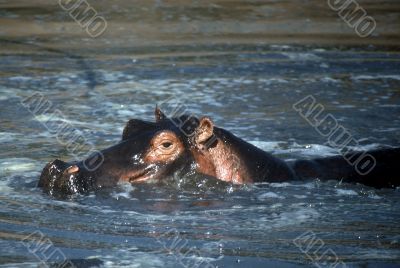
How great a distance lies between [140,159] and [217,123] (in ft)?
9.16

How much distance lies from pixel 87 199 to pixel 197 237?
98 cm

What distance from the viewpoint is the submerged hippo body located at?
6449 mm

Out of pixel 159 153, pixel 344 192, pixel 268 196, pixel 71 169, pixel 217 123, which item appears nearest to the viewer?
pixel 71 169

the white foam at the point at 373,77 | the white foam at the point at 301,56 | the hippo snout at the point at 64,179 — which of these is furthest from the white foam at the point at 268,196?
the white foam at the point at 301,56

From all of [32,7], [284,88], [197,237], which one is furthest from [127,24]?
[197,237]

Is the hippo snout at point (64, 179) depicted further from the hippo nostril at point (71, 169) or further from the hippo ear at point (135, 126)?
the hippo ear at point (135, 126)

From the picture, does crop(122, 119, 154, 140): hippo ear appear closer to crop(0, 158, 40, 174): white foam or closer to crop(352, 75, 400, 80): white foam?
crop(0, 158, 40, 174): white foam

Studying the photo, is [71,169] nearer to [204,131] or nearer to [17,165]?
[204,131]

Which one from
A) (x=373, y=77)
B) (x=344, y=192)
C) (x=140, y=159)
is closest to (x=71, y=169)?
(x=140, y=159)

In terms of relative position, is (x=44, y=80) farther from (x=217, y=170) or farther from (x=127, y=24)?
(x=217, y=170)

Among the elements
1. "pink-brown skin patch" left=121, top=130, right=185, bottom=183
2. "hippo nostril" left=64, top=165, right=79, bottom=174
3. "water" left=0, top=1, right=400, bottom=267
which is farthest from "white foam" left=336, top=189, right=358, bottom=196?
"hippo nostril" left=64, top=165, right=79, bottom=174

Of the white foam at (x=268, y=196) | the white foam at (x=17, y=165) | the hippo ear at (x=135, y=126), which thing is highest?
the hippo ear at (x=135, y=126)

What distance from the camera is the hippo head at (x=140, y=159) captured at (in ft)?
21.1

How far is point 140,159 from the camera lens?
646 centimetres
